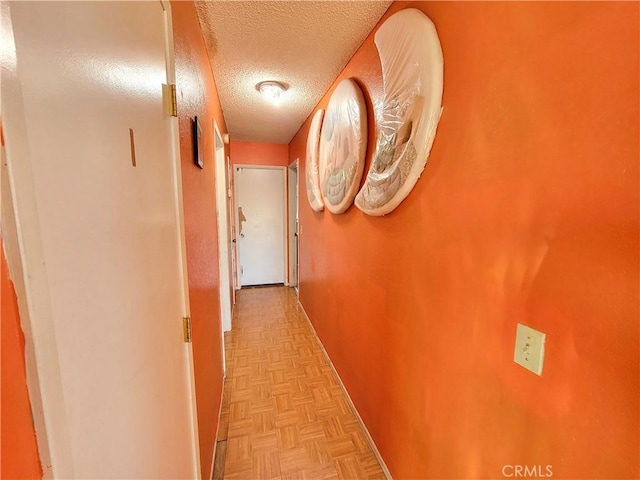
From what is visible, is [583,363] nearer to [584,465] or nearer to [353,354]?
[584,465]

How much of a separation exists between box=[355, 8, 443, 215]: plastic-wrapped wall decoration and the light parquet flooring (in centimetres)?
137

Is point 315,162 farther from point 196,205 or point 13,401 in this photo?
point 13,401

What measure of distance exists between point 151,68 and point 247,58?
121cm

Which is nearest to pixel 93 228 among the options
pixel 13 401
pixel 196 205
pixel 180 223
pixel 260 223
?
pixel 13 401

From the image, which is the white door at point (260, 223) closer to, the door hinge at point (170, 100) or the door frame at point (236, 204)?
the door frame at point (236, 204)

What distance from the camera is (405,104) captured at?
1107mm

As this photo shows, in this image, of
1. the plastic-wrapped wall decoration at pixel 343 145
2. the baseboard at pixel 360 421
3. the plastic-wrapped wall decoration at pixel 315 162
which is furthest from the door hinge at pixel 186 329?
the plastic-wrapped wall decoration at pixel 315 162

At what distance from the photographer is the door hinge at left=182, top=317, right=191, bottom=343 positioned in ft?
3.12

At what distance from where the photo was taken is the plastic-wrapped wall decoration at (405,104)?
99 centimetres

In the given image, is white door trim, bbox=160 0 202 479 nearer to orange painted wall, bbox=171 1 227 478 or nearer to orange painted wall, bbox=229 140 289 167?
orange painted wall, bbox=171 1 227 478

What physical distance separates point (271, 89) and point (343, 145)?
35.6 inches

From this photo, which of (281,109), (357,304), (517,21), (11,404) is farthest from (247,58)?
(11,404)

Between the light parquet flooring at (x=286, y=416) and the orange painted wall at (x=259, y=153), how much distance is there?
2.51 metres

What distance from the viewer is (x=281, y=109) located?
2701mm
